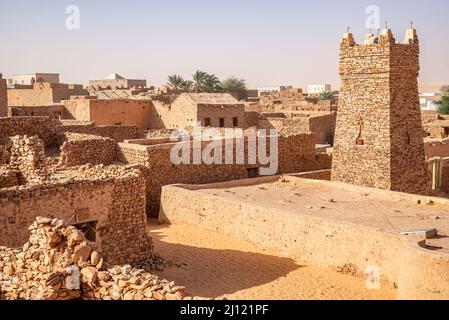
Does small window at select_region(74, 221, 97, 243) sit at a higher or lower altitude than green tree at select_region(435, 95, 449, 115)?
lower

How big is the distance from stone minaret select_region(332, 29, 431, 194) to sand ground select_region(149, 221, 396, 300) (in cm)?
539

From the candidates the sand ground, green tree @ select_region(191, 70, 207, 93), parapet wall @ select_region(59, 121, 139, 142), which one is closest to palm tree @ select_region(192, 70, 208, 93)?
green tree @ select_region(191, 70, 207, 93)

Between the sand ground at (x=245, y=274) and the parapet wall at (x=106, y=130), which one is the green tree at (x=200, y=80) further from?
the sand ground at (x=245, y=274)

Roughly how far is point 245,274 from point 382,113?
24.5 feet

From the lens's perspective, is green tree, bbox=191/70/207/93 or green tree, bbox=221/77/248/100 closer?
green tree, bbox=191/70/207/93

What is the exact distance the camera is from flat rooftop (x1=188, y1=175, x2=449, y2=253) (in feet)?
41.4

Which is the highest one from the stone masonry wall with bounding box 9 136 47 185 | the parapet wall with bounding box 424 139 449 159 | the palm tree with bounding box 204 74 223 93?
the palm tree with bounding box 204 74 223 93

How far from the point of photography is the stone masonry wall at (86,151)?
17869 mm

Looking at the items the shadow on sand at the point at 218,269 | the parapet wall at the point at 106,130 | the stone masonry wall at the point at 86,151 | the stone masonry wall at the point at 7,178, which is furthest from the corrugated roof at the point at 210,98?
the stone masonry wall at the point at 7,178

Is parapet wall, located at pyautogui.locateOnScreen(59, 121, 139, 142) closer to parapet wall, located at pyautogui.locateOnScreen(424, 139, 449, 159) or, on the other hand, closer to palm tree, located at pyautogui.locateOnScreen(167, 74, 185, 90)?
parapet wall, located at pyautogui.locateOnScreen(424, 139, 449, 159)

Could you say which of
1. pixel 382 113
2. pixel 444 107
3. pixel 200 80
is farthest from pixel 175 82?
pixel 382 113

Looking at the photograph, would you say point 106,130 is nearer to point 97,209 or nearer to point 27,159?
point 27,159
